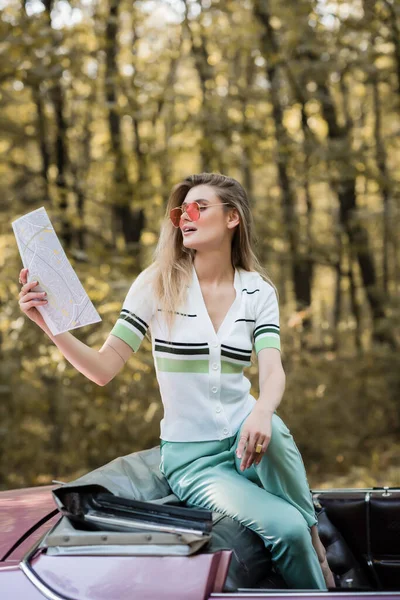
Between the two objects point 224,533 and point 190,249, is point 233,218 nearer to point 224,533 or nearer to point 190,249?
point 190,249

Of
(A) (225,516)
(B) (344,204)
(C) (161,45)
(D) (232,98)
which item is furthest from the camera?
(C) (161,45)

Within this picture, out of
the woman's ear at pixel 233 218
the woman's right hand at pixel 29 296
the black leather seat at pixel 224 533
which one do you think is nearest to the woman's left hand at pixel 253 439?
the black leather seat at pixel 224 533

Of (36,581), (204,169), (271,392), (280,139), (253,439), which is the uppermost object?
(280,139)

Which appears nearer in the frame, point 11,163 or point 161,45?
point 11,163

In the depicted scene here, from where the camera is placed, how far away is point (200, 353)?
2529 mm

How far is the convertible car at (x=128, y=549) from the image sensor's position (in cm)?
184

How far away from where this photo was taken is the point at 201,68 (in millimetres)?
9344

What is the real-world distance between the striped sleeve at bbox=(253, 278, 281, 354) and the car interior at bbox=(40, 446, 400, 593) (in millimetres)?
552

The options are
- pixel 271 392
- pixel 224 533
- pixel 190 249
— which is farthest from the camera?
pixel 190 249

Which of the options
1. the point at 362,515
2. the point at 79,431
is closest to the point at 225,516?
the point at 362,515

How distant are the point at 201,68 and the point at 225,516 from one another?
26.0 feet

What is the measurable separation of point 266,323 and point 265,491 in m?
0.61

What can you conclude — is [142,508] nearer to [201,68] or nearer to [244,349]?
[244,349]

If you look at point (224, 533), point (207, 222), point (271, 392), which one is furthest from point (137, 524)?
point (207, 222)
